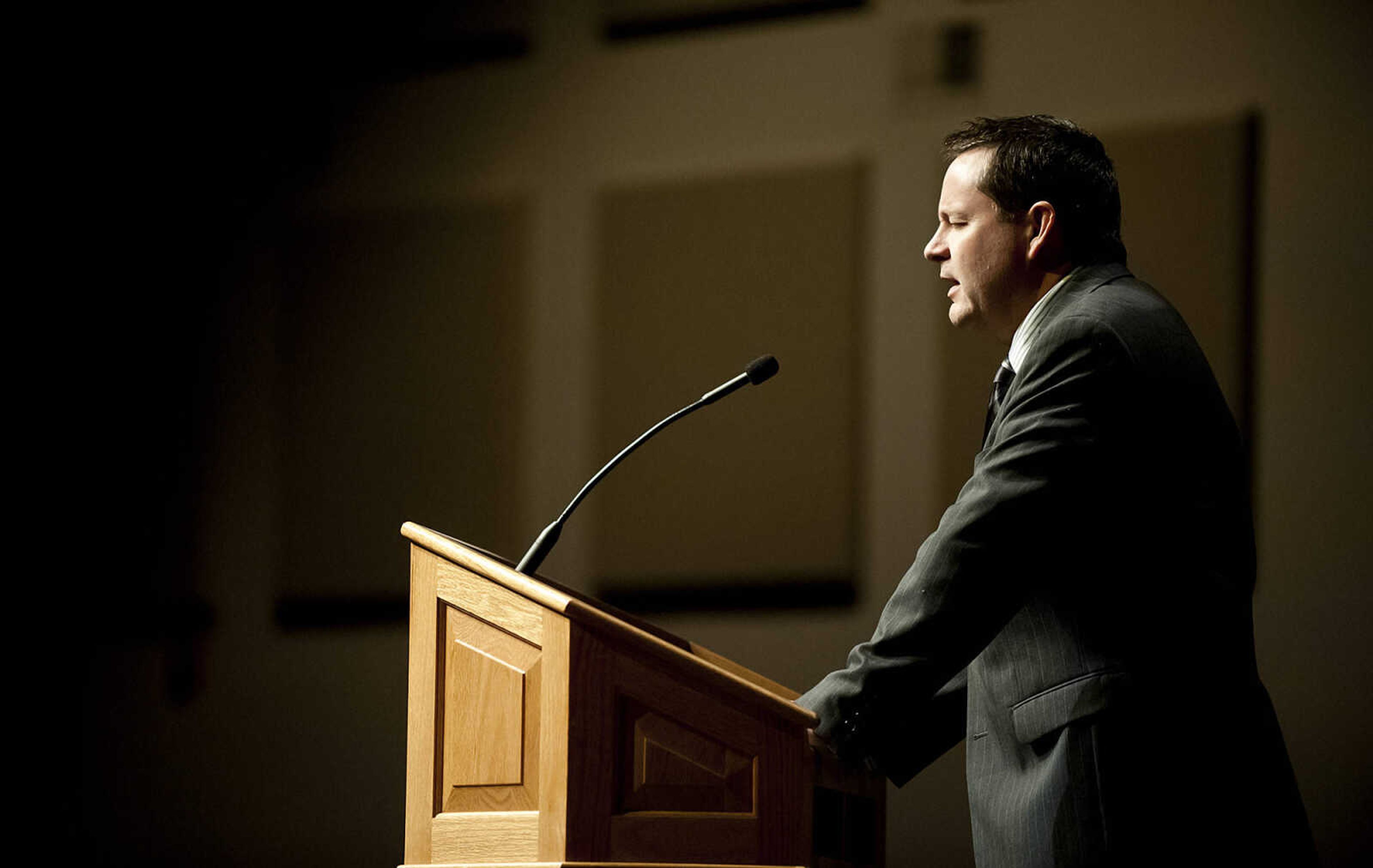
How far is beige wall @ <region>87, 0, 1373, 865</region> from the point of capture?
2.87m

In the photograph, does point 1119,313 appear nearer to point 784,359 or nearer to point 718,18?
point 784,359

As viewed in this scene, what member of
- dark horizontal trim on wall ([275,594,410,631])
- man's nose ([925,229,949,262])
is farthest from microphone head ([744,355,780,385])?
dark horizontal trim on wall ([275,594,410,631])

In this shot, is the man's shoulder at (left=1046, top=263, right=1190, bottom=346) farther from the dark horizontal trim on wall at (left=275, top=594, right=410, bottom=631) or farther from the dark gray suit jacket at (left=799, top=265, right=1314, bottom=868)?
the dark horizontal trim on wall at (left=275, top=594, right=410, bottom=631)

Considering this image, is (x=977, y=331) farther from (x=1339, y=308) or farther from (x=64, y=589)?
(x=64, y=589)

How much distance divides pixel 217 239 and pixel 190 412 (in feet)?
1.48

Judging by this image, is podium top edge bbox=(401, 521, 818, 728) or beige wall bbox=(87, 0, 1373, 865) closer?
podium top edge bbox=(401, 521, 818, 728)

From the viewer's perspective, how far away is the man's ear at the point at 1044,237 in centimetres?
193

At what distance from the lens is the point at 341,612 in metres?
3.71

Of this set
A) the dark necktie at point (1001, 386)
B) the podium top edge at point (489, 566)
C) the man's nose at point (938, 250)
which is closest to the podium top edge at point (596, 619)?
the podium top edge at point (489, 566)

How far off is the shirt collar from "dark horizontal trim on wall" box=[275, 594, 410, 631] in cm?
208

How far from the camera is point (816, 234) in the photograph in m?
3.40

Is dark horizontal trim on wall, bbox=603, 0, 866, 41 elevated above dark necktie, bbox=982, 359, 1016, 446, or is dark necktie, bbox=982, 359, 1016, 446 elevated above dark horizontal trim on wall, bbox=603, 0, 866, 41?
dark horizontal trim on wall, bbox=603, 0, 866, 41

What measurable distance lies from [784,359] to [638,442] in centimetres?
137

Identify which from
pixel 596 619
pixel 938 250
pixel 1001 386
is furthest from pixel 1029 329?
pixel 596 619
